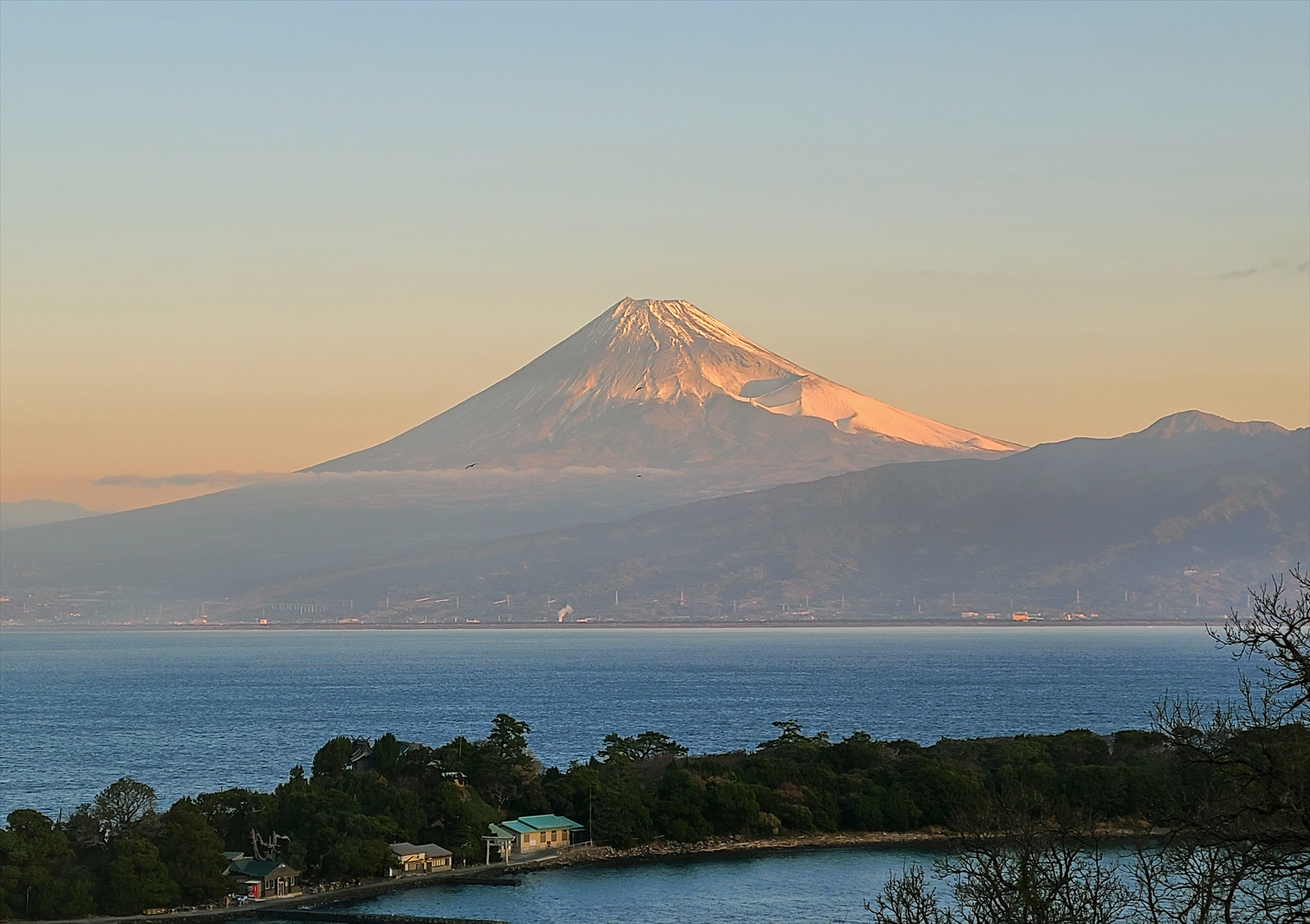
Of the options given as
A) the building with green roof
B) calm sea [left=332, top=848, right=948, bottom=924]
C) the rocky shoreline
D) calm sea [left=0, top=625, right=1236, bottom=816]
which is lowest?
calm sea [left=332, top=848, right=948, bottom=924]

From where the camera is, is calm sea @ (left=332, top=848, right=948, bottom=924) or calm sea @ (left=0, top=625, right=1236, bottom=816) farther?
calm sea @ (left=0, top=625, right=1236, bottom=816)

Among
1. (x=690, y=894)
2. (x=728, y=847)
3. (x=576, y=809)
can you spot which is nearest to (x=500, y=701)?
(x=576, y=809)

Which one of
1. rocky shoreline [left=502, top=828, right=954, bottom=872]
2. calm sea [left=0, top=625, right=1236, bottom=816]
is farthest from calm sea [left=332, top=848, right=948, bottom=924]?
calm sea [left=0, top=625, right=1236, bottom=816]

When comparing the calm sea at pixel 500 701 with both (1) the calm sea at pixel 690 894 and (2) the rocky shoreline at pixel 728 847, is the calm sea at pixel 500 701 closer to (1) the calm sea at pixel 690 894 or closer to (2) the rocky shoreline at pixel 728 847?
(2) the rocky shoreline at pixel 728 847

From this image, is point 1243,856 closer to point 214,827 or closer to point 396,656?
point 214,827

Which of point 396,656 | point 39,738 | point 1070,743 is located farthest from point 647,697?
point 396,656

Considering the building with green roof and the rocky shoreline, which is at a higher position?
the building with green roof

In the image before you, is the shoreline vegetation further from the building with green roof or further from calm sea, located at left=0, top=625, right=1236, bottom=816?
calm sea, located at left=0, top=625, right=1236, bottom=816

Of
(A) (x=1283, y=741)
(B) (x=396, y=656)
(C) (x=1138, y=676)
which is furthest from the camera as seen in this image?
(B) (x=396, y=656)

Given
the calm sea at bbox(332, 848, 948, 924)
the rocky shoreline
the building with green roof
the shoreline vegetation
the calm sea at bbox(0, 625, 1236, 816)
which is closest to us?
the calm sea at bbox(332, 848, 948, 924)

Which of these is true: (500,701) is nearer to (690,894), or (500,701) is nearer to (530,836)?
(530,836)
